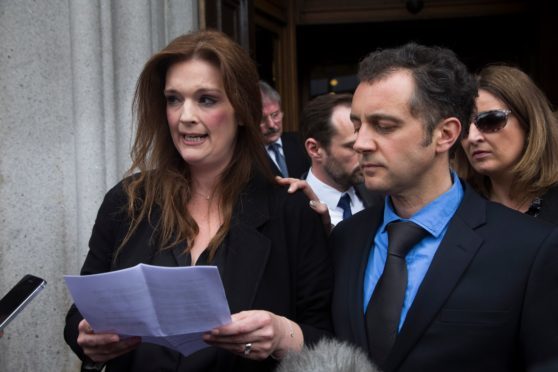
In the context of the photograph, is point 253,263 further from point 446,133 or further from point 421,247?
point 446,133

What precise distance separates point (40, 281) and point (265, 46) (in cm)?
488

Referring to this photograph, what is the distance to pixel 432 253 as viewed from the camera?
2111mm

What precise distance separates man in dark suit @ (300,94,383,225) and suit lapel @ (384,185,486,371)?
1.96 m

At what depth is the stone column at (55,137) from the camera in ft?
11.8

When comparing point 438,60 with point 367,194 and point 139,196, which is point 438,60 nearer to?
point 139,196

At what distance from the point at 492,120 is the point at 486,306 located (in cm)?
127

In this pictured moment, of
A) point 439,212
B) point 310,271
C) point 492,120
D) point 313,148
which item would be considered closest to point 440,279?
point 439,212

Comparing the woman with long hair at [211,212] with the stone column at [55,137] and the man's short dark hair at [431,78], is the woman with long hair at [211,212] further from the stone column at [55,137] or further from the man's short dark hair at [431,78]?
the stone column at [55,137]

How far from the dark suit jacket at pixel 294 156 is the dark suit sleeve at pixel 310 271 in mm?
3552

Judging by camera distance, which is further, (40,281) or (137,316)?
(40,281)

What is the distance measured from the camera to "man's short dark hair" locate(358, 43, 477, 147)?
2.16 metres

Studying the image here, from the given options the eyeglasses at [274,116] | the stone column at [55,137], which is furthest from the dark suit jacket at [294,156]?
the stone column at [55,137]

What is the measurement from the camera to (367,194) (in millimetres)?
4305

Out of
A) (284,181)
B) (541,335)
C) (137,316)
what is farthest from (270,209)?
(541,335)
